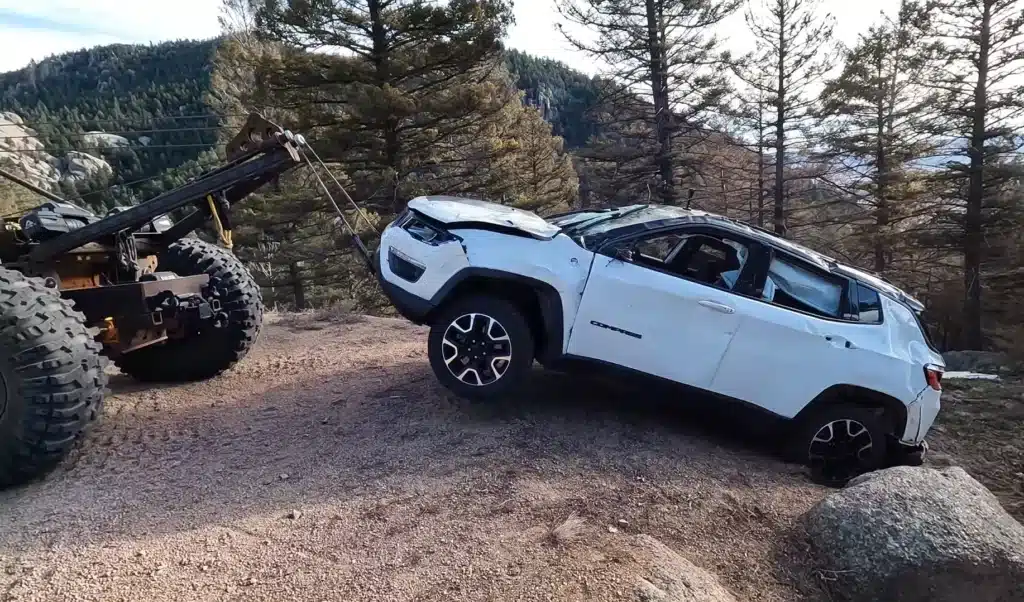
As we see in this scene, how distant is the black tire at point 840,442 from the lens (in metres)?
4.60

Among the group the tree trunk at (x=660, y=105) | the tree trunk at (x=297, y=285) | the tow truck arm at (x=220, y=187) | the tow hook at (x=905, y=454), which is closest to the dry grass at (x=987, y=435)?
the tow hook at (x=905, y=454)

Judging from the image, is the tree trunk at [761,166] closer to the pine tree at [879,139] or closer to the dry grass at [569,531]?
the pine tree at [879,139]

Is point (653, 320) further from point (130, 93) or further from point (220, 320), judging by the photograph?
point (130, 93)

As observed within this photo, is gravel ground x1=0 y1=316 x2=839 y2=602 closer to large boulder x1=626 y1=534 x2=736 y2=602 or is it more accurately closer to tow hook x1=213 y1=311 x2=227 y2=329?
large boulder x1=626 y1=534 x2=736 y2=602

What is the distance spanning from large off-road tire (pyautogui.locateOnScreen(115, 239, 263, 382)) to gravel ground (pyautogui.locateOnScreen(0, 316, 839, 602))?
0.48 m

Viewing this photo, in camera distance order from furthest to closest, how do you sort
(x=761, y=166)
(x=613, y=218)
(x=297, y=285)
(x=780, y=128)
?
(x=761, y=166) → (x=780, y=128) → (x=297, y=285) → (x=613, y=218)

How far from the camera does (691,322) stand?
4.37m

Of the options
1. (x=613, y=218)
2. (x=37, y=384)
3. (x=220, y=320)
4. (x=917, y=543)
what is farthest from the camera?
(x=220, y=320)

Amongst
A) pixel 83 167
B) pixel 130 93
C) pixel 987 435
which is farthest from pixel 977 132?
pixel 130 93

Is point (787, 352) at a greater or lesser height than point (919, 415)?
greater

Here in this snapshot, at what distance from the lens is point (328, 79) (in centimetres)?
1487

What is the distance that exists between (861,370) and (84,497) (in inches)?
204

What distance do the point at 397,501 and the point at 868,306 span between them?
361 centimetres

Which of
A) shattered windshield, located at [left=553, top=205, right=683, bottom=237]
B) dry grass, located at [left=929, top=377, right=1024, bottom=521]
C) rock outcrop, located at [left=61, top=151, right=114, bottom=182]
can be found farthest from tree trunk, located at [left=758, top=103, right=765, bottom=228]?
rock outcrop, located at [left=61, top=151, right=114, bottom=182]
